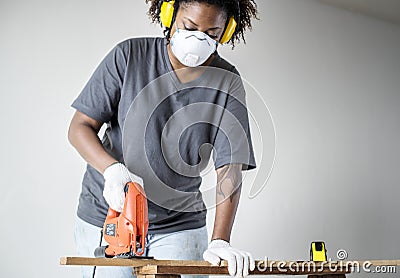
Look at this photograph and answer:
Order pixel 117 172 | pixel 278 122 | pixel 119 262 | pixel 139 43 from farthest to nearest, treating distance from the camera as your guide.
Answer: pixel 278 122
pixel 139 43
pixel 117 172
pixel 119 262

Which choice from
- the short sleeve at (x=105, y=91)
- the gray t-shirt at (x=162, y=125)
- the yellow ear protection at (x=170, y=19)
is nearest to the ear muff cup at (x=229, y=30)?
the yellow ear protection at (x=170, y=19)

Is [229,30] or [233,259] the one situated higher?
[229,30]

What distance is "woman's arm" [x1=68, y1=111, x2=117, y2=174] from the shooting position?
156 cm

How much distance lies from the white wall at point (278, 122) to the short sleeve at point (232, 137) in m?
0.83

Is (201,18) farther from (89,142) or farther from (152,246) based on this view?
(152,246)

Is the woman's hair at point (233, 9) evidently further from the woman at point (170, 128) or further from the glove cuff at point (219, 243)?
the glove cuff at point (219, 243)

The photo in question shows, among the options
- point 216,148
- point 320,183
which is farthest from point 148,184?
point 320,183

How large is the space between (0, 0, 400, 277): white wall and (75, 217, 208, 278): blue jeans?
656 mm

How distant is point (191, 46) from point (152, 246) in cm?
57

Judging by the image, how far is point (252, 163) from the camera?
1792mm

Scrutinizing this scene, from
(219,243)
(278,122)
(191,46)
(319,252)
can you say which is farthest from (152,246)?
(278,122)

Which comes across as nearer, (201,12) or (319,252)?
(201,12)

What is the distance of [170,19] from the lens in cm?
167

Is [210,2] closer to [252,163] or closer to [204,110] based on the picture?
[204,110]
